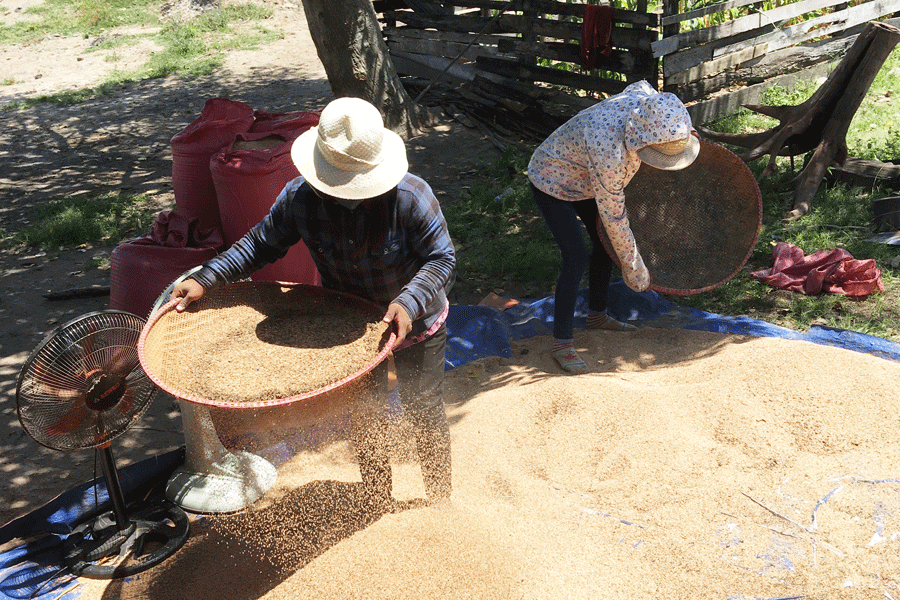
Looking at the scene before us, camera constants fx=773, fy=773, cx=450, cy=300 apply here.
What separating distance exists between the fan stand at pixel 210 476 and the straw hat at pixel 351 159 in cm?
116

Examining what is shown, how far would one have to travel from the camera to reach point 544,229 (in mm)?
5742

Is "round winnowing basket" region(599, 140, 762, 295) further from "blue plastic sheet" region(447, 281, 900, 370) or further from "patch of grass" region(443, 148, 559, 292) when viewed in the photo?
"patch of grass" region(443, 148, 559, 292)

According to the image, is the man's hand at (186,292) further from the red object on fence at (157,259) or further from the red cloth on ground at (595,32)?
the red cloth on ground at (595,32)

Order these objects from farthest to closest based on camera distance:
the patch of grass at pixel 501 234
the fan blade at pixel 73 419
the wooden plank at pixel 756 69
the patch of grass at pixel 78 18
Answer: the patch of grass at pixel 78 18
the wooden plank at pixel 756 69
the patch of grass at pixel 501 234
the fan blade at pixel 73 419

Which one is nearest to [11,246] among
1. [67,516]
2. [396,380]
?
[67,516]

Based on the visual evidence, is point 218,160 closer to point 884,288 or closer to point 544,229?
point 544,229

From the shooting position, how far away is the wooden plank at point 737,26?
6.98m

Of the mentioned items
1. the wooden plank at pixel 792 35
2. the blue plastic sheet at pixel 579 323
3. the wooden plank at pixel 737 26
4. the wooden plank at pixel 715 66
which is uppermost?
the wooden plank at pixel 737 26

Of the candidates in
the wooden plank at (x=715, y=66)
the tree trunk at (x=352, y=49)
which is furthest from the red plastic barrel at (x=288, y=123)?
the wooden plank at (x=715, y=66)

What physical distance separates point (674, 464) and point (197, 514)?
1925mm

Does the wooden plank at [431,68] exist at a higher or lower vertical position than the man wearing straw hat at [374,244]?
lower

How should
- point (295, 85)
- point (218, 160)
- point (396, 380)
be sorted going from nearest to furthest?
point (396, 380), point (218, 160), point (295, 85)

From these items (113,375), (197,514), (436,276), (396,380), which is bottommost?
(197,514)

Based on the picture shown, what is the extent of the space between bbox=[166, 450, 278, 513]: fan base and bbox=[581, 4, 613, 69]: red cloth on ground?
5.53 metres
